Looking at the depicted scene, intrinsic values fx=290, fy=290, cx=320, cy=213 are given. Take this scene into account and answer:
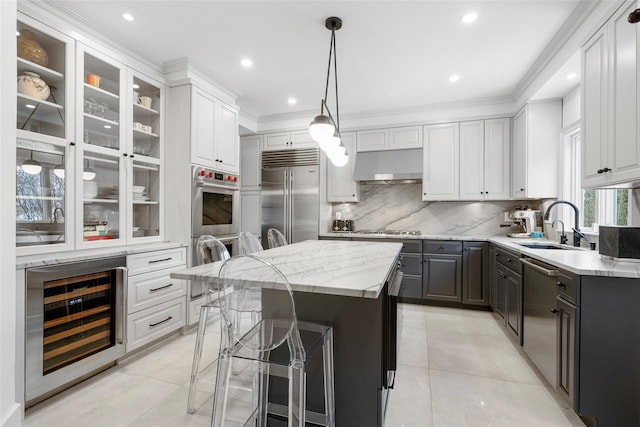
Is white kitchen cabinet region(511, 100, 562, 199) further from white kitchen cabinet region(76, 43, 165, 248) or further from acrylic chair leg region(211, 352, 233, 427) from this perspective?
white kitchen cabinet region(76, 43, 165, 248)

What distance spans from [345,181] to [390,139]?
2.95 feet

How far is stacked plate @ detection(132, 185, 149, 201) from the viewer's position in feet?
9.23

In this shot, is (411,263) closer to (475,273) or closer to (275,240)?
(475,273)

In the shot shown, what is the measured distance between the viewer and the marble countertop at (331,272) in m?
1.18

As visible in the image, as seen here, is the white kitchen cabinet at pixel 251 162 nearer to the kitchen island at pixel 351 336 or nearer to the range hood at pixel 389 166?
the range hood at pixel 389 166

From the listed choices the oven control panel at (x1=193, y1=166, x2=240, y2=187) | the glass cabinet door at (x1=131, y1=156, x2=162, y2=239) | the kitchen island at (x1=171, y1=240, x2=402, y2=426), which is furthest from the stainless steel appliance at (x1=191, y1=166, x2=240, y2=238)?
the kitchen island at (x1=171, y1=240, x2=402, y2=426)

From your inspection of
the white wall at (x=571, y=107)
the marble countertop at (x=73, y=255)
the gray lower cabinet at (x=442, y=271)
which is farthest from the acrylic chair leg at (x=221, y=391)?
the white wall at (x=571, y=107)

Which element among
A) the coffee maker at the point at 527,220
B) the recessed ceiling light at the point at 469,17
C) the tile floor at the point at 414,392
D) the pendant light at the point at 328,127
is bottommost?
the tile floor at the point at 414,392

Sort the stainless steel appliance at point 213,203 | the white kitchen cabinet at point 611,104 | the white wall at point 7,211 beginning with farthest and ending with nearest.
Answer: the stainless steel appliance at point 213,203
the white kitchen cabinet at point 611,104
the white wall at point 7,211

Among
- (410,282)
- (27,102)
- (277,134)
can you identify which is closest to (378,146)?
(277,134)

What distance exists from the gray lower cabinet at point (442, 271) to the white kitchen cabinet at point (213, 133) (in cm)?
276

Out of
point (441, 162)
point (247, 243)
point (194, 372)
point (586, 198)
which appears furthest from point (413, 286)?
point (194, 372)

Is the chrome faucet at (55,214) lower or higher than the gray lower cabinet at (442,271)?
higher

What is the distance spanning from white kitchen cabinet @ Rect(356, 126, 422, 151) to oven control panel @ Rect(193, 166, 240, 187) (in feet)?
6.27
